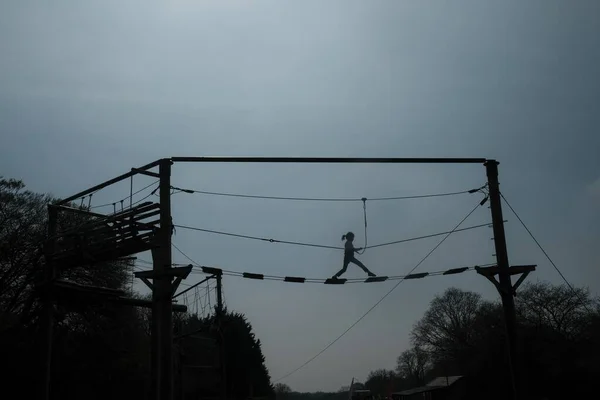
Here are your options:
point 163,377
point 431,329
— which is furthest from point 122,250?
point 431,329

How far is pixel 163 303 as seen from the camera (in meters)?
13.6

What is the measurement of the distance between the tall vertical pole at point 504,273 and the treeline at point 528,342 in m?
22.7

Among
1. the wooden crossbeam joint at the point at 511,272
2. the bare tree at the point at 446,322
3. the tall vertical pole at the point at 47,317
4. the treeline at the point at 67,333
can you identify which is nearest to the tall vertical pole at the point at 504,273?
the wooden crossbeam joint at the point at 511,272

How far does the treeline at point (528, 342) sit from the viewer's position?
44281 millimetres

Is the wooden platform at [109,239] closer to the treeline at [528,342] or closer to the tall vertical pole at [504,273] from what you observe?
the tall vertical pole at [504,273]

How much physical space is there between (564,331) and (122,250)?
47738mm

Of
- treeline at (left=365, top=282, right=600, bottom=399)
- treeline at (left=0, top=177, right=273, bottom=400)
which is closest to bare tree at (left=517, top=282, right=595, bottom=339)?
treeline at (left=365, top=282, right=600, bottom=399)

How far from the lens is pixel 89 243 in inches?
670

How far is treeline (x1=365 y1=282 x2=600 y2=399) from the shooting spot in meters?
44.3

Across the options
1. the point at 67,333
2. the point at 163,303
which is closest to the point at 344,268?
the point at 163,303

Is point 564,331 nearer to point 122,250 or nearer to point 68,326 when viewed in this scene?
point 68,326

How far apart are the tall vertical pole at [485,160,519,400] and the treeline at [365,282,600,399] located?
22745 mm

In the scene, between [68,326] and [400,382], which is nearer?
[68,326]

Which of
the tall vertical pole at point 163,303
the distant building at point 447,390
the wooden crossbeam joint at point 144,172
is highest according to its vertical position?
the wooden crossbeam joint at point 144,172
